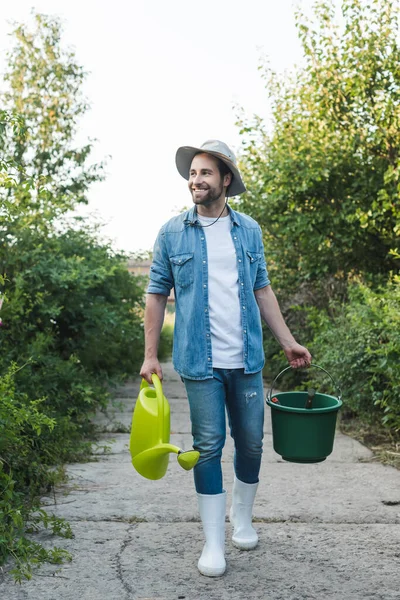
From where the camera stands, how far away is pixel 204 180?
335 cm

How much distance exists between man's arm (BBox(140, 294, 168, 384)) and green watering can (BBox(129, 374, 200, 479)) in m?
0.05

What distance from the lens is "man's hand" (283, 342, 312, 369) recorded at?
3559 mm

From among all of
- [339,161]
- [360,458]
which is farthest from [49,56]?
[360,458]

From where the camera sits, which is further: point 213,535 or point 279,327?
point 279,327

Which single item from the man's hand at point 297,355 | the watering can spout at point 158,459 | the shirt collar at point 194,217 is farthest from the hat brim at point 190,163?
the watering can spout at point 158,459

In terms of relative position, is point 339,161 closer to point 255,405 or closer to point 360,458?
point 360,458

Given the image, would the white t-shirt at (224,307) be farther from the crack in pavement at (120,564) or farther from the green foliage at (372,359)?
the green foliage at (372,359)

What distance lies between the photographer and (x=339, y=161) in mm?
8297

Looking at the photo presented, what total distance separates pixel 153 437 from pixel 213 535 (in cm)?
51

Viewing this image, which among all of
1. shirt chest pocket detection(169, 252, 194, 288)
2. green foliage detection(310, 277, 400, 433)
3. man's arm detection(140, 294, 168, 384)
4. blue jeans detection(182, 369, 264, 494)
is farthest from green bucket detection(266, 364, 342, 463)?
green foliage detection(310, 277, 400, 433)

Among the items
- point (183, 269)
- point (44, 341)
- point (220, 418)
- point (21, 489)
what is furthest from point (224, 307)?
point (44, 341)

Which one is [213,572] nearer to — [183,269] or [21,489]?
[183,269]

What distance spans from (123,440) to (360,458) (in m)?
2.01

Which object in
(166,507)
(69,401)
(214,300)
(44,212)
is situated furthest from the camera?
(44,212)
